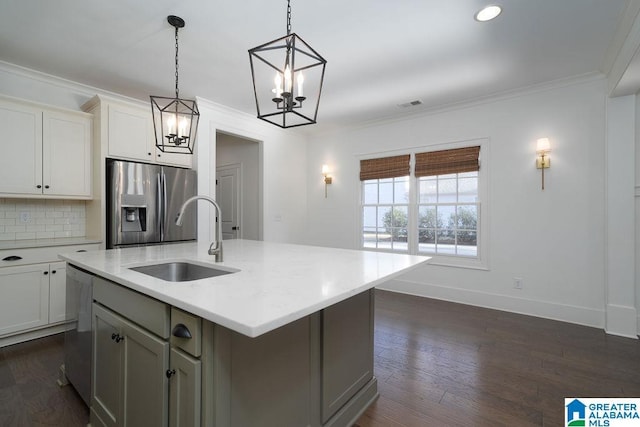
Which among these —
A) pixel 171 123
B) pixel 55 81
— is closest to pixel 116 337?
pixel 171 123

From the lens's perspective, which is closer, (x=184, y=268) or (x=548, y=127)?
(x=184, y=268)

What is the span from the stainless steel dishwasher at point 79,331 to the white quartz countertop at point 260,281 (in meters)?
0.12

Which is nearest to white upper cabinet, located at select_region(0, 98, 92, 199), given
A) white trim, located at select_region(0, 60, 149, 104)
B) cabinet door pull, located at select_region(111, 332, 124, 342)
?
white trim, located at select_region(0, 60, 149, 104)

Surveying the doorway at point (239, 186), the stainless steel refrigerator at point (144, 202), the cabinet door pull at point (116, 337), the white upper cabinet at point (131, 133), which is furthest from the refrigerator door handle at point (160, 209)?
the cabinet door pull at point (116, 337)

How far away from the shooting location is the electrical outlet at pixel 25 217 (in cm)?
313

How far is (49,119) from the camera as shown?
3049 millimetres

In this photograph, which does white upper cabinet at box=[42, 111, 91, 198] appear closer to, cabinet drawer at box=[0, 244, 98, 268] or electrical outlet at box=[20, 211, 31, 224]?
electrical outlet at box=[20, 211, 31, 224]

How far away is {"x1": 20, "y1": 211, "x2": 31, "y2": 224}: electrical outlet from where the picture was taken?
313 centimetres

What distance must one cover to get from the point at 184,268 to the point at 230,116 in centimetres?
301

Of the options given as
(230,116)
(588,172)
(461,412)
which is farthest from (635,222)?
(230,116)

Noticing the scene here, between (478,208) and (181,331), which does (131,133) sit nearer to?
(181,331)

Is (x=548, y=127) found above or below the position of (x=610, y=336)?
above

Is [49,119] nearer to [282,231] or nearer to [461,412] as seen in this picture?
[282,231]

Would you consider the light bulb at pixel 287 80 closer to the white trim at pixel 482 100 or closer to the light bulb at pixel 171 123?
the light bulb at pixel 171 123
